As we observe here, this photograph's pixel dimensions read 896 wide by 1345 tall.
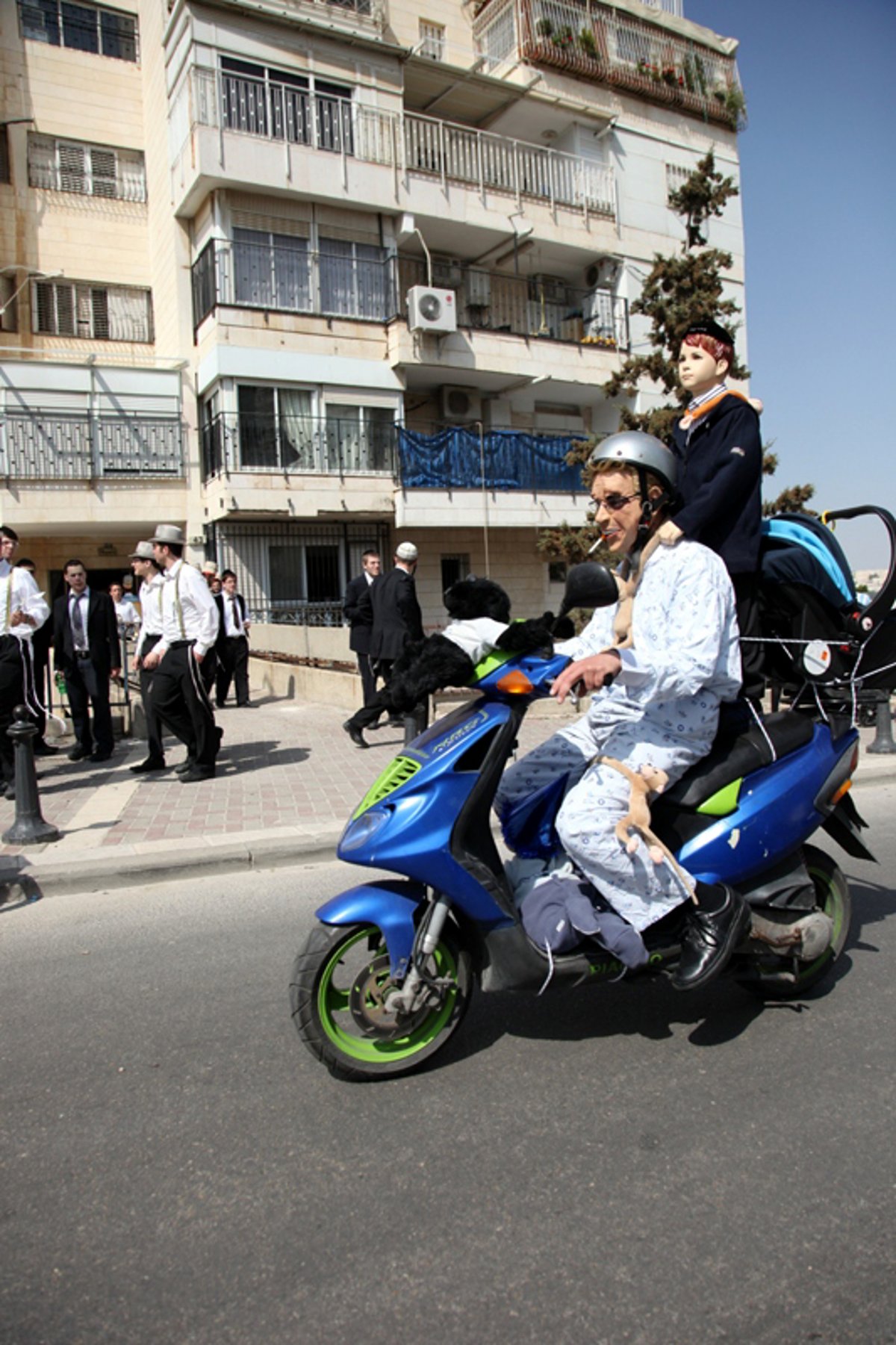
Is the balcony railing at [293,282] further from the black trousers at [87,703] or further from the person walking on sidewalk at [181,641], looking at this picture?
the person walking on sidewalk at [181,641]

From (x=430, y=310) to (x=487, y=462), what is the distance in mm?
3531

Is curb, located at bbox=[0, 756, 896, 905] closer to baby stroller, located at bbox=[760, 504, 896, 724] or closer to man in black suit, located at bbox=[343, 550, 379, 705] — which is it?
baby stroller, located at bbox=[760, 504, 896, 724]

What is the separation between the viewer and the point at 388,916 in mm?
2961

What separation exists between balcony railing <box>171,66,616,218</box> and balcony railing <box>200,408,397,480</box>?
227 inches

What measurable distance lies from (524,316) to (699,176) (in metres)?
10.6

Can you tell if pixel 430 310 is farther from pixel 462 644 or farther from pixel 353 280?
pixel 462 644

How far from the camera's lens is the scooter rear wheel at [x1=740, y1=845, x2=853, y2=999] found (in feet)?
11.6

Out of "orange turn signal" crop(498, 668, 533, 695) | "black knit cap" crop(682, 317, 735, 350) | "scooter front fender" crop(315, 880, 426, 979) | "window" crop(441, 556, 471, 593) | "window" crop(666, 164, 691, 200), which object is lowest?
"scooter front fender" crop(315, 880, 426, 979)

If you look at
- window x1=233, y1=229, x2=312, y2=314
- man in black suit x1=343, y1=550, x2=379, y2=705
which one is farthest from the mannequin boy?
window x1=233, y1=229, x2=312, y2=314

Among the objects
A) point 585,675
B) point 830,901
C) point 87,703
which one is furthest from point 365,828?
point 87,703

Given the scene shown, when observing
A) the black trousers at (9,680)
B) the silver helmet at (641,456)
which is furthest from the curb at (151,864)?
the silver helmet at (641,456)

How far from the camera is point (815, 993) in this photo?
3.68 metres

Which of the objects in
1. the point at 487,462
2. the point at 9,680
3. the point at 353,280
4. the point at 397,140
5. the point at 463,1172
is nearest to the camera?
the point at 463,1172

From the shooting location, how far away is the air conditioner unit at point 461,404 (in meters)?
23.5
